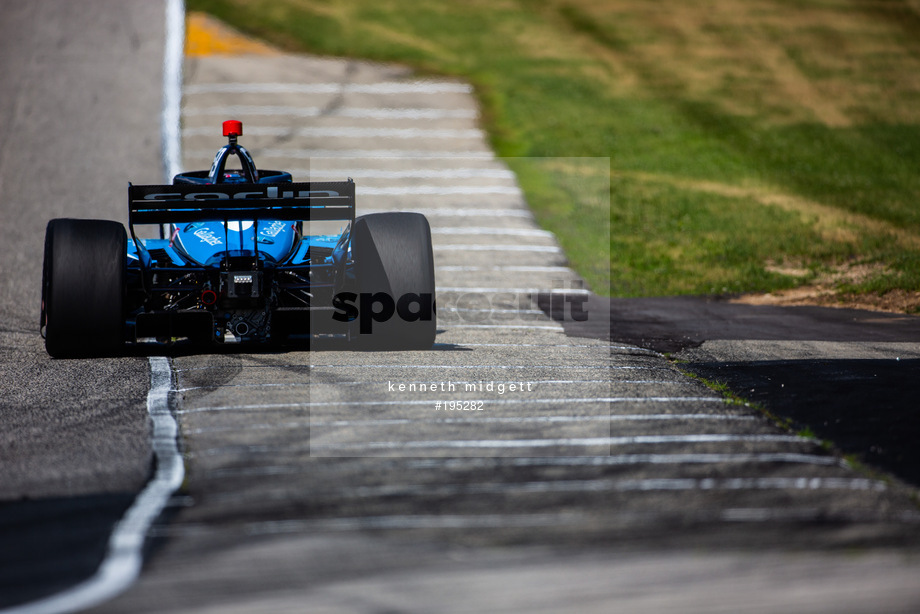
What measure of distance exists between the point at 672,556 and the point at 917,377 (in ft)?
14.0

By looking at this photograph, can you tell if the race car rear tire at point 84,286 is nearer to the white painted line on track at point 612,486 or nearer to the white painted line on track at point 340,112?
the white painted line on track at point 612,486

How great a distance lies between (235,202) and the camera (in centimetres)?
833

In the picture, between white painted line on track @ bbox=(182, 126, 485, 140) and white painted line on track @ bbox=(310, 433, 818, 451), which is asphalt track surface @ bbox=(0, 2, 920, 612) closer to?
white painted line on track @ bbox=(310, 433, 818, 451)

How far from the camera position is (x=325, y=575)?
4.07m

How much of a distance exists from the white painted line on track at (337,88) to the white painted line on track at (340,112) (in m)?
1.05

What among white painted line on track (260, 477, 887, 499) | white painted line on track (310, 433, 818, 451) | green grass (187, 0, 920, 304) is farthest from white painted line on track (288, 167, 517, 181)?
white painted line on track (260, 477, 887, 499)

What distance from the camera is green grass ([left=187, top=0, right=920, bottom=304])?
1502cm

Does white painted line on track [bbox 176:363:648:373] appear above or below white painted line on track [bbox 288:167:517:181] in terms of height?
below

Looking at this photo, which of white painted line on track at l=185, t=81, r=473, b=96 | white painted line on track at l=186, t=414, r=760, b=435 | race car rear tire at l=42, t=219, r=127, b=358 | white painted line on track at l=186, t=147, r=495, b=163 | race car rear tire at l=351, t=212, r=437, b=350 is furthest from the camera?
white painted line on track at l=185, t=81, r=473, b=96

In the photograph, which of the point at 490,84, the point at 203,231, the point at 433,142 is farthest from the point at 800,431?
the point at 490,84

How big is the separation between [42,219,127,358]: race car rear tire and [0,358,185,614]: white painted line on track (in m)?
1.95

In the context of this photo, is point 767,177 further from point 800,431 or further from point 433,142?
point 800,431

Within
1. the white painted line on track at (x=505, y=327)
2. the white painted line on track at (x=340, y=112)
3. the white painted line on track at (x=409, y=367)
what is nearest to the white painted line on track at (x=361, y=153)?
the white painted line on track at (x=340, y=112)

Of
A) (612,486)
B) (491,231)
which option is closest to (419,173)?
(491,231)
